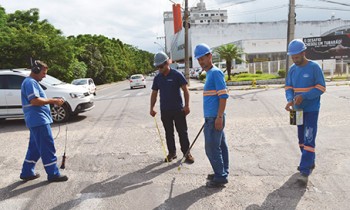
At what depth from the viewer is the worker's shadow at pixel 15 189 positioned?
13.0 feet

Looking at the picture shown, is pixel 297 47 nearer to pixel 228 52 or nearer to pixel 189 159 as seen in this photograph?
pixel 189 159

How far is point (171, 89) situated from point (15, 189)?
273cm

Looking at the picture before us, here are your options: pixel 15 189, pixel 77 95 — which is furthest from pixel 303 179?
pixel 77 95

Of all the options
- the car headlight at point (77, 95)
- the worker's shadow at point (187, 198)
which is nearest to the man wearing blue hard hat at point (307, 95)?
the worker's shadow at point (187, 198)

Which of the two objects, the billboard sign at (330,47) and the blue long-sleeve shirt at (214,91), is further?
the billboard sign at (330,47)

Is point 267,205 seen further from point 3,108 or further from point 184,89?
point 3,108

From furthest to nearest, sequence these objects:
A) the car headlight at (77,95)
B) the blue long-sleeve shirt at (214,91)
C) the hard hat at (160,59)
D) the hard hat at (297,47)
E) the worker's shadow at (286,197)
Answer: the car headlight at (77,95)
the hard hat at (160,59)
the hard hat at (297,47)
the blue long-sleeve shirt at (214,91)
the worker's shadow at (286,197)

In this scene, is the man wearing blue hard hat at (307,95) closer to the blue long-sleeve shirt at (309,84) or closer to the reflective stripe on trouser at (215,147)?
→ the blue long-sleeve shirt at (309,84)

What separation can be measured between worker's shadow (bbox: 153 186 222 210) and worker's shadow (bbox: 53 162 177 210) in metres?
0.67

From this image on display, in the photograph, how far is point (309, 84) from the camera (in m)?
3.85

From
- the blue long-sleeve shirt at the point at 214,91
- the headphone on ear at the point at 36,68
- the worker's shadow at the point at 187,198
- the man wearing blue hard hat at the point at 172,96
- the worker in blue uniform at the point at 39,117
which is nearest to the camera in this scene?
the worker's shadow at the point at 187,198

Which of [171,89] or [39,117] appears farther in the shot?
[171,89]

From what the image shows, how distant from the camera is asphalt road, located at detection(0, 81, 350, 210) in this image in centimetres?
356

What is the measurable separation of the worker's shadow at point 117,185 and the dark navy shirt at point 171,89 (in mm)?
1003
